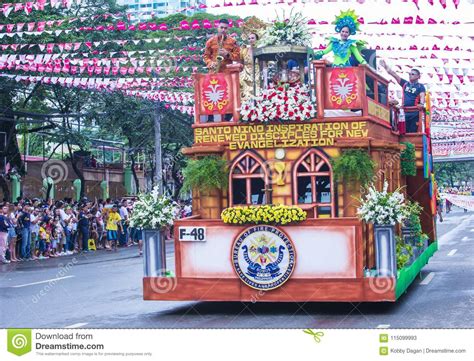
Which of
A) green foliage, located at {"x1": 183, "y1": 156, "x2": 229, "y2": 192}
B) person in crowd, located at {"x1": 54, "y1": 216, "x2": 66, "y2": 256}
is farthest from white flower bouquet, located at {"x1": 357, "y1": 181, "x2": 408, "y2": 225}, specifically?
person in crowd, located at {"x1": 54, "y1": 216, "x2": 66, "y2": 256}

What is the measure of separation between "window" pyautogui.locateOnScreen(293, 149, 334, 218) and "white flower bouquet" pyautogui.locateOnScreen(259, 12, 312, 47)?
1727mm

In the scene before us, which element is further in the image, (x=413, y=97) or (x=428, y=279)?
(x=413, y=97)

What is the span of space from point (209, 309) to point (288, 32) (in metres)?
4.12

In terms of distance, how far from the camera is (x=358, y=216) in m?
11.6

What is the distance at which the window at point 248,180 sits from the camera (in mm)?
12297

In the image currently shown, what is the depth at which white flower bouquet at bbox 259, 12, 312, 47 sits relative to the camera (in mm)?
12586

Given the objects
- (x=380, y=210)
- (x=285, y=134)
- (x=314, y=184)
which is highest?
(x=285, y=134)

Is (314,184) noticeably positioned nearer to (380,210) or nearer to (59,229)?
(380,210)

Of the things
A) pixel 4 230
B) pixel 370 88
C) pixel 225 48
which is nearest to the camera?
pixel 370 88

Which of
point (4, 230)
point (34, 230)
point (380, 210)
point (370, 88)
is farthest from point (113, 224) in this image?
point (380, 210)

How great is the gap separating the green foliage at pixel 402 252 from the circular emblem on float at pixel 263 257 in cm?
190

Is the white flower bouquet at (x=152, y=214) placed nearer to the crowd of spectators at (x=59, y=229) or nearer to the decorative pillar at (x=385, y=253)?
the decorative pillar at (x=385, y=253)

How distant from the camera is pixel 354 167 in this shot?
460 inches
